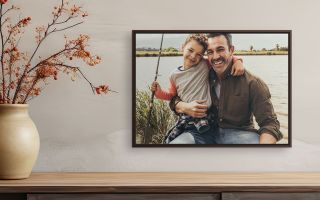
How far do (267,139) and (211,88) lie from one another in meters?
0.45

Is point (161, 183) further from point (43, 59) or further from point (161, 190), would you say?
point (43, 59)

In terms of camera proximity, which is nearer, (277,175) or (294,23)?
(277,175)

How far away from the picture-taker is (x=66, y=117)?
3168 mm

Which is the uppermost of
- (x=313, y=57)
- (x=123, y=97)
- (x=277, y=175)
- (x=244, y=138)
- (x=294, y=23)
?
(x=294, y=23)

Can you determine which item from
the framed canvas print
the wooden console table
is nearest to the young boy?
the framed canvas print

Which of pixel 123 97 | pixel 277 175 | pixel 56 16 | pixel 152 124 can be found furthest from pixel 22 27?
pixel 277 175

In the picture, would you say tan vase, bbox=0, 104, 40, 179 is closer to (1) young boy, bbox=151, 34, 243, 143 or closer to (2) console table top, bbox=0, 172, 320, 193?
(2) console table top, bbox=0, 172, 320, 193

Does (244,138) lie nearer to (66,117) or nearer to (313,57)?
(313,57)

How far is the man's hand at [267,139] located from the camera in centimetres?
317

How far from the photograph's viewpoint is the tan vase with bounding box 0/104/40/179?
8.96 feet

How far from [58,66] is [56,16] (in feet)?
0.97

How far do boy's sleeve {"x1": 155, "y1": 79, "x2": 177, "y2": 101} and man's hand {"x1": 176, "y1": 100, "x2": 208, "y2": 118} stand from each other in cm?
7

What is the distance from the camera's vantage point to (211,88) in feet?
10.4

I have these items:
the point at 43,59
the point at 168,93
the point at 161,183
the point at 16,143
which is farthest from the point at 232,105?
the point at 16,143
